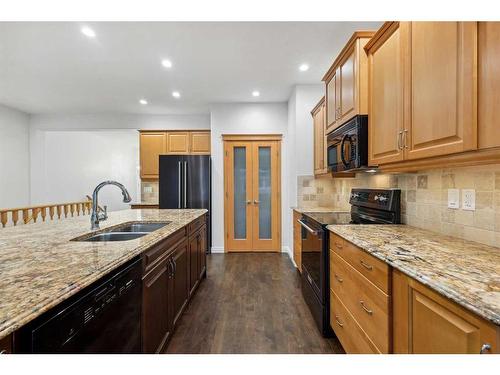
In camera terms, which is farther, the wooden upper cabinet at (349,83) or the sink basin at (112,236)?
the wooden upper cabinet at (349,83)

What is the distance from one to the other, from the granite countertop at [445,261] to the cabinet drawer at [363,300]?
0.20 m

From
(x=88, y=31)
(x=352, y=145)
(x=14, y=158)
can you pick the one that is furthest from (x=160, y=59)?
(x=14, y=158)

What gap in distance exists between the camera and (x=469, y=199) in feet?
4.67

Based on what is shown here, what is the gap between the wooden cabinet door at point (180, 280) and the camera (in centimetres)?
199

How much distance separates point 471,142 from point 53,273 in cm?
170

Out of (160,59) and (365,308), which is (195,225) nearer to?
(365,308)

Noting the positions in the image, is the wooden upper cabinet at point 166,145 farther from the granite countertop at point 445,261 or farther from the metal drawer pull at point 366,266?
the metal drawer pull at point 366,266

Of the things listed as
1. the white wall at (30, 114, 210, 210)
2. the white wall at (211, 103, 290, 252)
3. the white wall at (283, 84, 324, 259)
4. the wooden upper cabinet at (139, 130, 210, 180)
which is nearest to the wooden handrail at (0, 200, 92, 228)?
the white wall at (30, 114, 210, 210)

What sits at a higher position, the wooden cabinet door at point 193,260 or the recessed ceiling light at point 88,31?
the recessed ceiling light at point 88,31

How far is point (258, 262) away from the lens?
4.12 meters

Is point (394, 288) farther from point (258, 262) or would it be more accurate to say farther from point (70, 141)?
point (70, 141)

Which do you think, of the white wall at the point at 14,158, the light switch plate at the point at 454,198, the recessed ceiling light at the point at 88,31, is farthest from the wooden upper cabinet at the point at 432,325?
the white wall at the point at 14,158

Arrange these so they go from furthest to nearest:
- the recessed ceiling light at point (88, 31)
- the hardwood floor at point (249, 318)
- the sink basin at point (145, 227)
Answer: the recessed ceiling light at point (88, 31)
the sink basin at point (145, 227)
the hardwood floor at point (249, 318)
